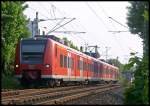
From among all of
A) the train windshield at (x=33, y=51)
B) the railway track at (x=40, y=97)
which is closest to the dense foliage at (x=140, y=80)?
the railway track at (x=40, y=97)

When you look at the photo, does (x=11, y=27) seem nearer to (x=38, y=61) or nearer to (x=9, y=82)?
(x=9, y=82)

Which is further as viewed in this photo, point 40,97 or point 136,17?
point 136,17

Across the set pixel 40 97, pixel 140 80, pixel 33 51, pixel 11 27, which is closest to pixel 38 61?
pixel 33 51

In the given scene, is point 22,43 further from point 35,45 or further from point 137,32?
point 137,32

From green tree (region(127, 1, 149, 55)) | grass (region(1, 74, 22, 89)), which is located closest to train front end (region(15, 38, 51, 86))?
grass (region(1, 74, 22, 89))

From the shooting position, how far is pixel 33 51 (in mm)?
27531

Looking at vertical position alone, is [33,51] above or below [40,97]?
above

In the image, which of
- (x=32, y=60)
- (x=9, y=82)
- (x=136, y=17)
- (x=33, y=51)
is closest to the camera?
(x=136, y=17)

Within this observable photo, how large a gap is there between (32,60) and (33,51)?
509 millimetres

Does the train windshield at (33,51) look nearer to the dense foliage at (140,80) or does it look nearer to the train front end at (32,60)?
the train front end at (32,60)

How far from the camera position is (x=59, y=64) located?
29328mm

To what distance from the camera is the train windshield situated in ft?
90.4

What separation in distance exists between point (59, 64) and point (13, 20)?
318 inches

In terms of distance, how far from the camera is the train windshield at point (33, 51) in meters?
27.5
